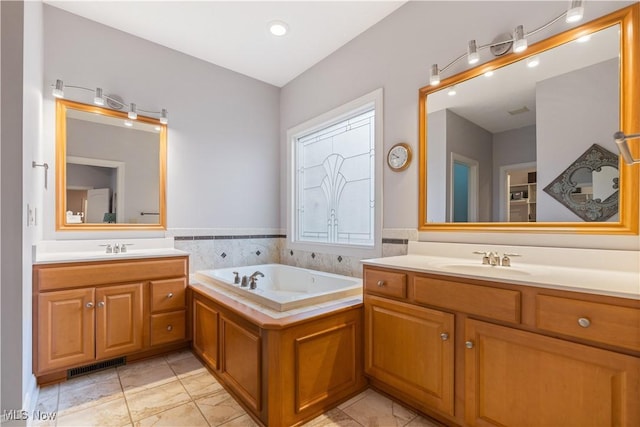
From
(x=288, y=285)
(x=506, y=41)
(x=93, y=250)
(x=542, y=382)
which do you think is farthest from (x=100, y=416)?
(x=506, y=41)

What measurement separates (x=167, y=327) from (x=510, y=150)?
2827 mm

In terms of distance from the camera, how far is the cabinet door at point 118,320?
2160 millimetres

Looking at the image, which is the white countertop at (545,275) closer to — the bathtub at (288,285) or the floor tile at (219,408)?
the bathtub at (288,285)

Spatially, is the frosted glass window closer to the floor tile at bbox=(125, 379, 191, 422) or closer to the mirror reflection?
the mirror reflection

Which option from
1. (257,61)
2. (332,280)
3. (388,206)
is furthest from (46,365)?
(257,61)

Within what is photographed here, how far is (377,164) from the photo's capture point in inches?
99.7

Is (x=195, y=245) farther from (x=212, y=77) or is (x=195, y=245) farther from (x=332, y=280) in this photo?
(x=212, y=77)

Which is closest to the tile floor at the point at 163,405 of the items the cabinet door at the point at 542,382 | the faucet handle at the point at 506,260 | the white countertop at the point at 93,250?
the cabinet door at the point at 542,382

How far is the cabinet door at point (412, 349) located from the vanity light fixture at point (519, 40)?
1470 mm

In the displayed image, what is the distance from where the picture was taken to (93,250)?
249 centimetres

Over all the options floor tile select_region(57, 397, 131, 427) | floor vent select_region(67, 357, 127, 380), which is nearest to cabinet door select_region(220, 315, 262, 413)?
floor tile select_region(57, 397, 131, 427)

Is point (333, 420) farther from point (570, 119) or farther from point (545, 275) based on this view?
point (570, 119)

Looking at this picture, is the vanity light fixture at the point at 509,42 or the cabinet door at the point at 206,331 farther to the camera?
the cabinet door at the point at 206,331

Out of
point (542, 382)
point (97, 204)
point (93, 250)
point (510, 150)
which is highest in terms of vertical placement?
point (510, 150)
